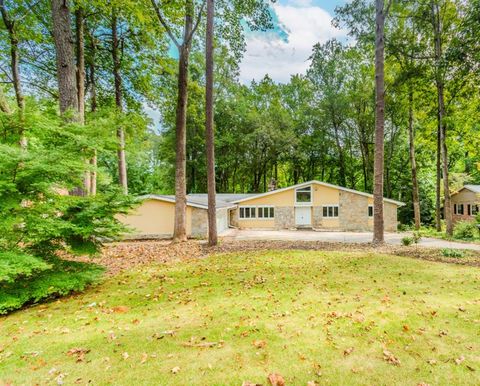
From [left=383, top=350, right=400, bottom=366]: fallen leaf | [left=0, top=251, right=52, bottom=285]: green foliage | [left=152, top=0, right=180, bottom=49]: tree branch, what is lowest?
[left=383, top=350, right=400, bottom=366]: fallen leaf

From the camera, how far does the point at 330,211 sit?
2264 centimetres

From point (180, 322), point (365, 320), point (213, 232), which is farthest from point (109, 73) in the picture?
point (365, 320)

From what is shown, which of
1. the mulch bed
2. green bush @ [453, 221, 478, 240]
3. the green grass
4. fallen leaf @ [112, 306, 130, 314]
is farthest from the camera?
green bush @ [453, 221, 478, 240]

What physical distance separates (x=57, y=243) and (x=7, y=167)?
1761 millimetres

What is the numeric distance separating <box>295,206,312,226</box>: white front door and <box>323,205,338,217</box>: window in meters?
1.21

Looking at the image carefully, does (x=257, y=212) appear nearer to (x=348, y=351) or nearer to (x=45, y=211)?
(x=45, y=211)

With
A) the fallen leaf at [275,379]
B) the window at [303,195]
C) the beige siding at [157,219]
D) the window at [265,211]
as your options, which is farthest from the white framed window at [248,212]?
the fallen leaf at [275,379]

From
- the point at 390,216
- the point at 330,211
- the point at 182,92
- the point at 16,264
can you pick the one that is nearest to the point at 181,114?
the point at 182,92

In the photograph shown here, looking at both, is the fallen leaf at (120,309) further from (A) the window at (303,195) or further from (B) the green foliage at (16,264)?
(A) the window at (303,195)

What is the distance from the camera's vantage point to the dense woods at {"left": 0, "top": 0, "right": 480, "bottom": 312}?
5.22 meters

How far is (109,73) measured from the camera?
48.3 feet

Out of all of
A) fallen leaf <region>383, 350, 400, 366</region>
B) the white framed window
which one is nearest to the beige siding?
the white framed window

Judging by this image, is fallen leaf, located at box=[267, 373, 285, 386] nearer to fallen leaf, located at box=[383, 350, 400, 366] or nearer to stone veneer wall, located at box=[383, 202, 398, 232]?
fallen leaf, located at box=[383, 350, 400, 366]

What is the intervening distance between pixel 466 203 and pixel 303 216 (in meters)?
18.7
